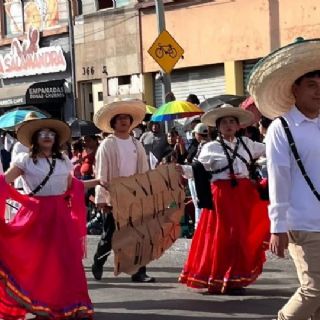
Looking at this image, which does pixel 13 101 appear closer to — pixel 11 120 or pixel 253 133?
pixel 11 120

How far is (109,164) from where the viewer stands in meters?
9.44

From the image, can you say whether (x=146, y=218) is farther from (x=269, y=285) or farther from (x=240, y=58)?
(x=240, y=58)

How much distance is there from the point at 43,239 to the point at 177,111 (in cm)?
787

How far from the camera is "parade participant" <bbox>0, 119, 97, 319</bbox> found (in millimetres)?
7559

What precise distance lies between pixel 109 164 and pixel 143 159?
360mm

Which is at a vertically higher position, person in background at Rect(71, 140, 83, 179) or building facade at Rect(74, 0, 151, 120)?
building facade at Rect(74, 0, 151, 120)

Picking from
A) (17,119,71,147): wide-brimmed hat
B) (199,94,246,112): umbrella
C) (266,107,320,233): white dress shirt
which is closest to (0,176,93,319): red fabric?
(17,119,71,147): wide-brimmed hat

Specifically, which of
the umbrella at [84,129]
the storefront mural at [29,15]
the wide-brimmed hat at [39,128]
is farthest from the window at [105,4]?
the wide-brimmed hat at [39,128]

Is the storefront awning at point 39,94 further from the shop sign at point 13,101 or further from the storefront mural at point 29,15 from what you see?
the storefront mural at point 29,15

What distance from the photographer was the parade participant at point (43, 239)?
24.8 ft

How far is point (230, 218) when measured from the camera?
8945mm

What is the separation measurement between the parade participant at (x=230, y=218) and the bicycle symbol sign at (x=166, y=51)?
7.22 m

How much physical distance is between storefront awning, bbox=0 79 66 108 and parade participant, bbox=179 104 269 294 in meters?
18.2

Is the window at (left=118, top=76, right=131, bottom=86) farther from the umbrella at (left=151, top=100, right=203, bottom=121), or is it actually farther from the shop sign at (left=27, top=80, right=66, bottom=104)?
the umbrella at (left=151, top=100, right=203, bottom=121)
